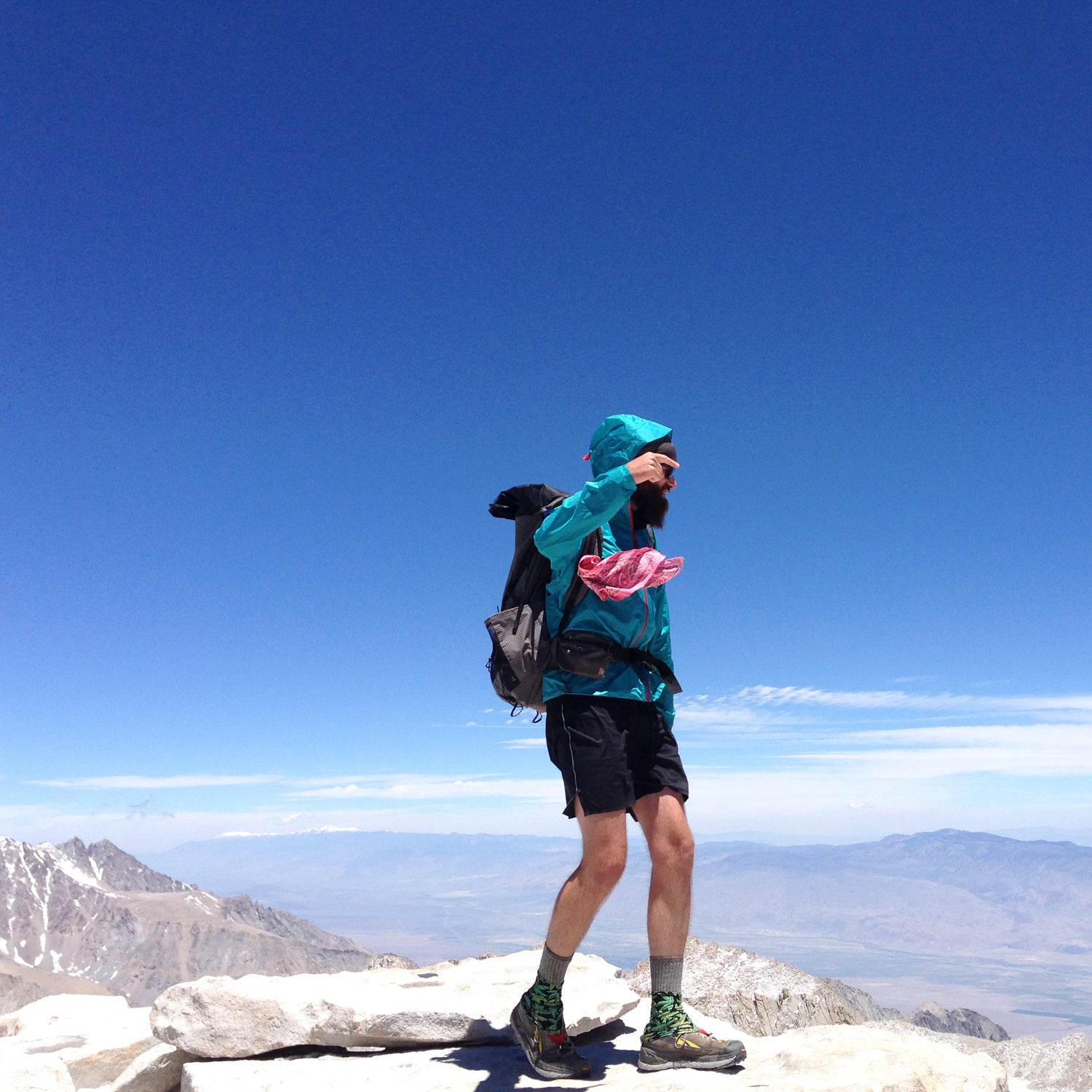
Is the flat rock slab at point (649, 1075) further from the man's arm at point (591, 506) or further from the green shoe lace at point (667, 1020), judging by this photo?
the man's arm at point (591, 506)

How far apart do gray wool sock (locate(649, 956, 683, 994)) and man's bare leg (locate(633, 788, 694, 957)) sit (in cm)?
3

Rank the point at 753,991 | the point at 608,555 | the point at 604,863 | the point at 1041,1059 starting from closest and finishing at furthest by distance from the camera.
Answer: the point at 604,863 < the point at 608,555 < the point at 1041,1059 < the point at 753,991

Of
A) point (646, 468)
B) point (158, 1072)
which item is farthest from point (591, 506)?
point (158, 1072)

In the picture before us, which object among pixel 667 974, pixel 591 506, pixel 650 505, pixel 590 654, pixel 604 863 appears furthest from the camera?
pixel 650 505

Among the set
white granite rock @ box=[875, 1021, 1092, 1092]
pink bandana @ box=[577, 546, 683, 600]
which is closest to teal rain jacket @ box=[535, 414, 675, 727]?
pink bandana @ box=[577, 546, 683, 600]

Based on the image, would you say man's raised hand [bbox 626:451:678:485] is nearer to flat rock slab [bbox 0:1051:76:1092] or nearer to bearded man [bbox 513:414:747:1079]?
bearded man [bbox 513:414:747:1079]

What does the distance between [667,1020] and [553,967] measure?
715mm

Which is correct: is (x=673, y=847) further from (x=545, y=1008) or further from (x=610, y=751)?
(x=545, y=1008)

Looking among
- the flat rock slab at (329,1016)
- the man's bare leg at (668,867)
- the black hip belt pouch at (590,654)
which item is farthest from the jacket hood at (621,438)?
the flat rock slab at (329,1016)

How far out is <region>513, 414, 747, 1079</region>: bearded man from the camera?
4558 mm

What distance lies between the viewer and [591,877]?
4559 millimetres

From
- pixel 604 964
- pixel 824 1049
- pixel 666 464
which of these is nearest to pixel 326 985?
pixel 604 964

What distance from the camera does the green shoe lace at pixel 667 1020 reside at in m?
4.69

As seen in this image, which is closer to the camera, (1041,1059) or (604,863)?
(604,863)
